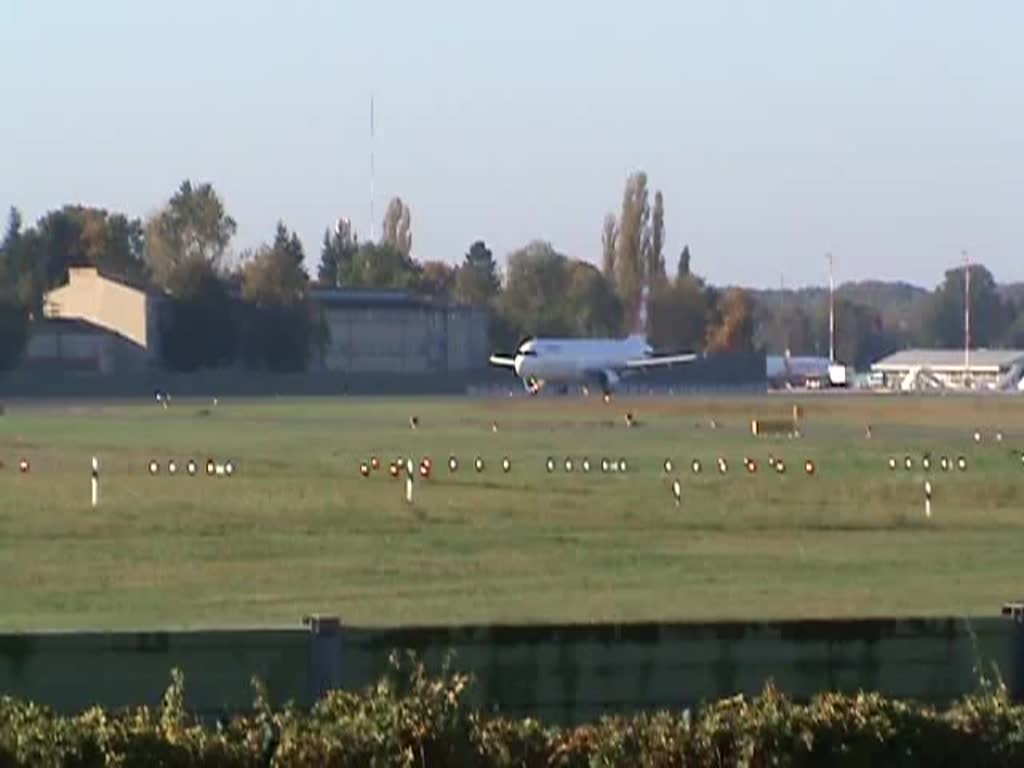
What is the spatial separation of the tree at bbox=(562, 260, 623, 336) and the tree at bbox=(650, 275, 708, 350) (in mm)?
2649

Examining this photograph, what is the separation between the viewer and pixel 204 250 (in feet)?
569

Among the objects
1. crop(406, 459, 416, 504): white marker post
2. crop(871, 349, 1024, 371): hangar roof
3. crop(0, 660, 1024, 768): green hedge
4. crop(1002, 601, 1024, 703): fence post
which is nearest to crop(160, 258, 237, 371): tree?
crop(871, 349, 1024, 371): hangar roof

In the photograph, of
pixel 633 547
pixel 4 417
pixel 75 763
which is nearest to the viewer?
pixel 75 763

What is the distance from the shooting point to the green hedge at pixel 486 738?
8.88m

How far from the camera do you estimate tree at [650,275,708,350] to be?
181 meters

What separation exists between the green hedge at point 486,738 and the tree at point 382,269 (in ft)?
556

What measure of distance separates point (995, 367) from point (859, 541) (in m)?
156

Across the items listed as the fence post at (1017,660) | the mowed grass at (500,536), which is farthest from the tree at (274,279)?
the fence post at (1017,660)

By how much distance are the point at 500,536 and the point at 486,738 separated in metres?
22.3

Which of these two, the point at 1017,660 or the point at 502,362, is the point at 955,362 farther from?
the point at 1017,660

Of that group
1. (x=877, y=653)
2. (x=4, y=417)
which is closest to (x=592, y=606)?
(x=877, y=653)

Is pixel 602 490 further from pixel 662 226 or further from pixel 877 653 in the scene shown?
pixel 662 226

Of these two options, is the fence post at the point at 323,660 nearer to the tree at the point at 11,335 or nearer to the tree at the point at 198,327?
the tree at the point at 11,335

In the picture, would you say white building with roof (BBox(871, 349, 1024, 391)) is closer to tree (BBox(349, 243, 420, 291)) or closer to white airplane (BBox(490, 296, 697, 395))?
white airplane (BBox(490, 296, 697, 395))
